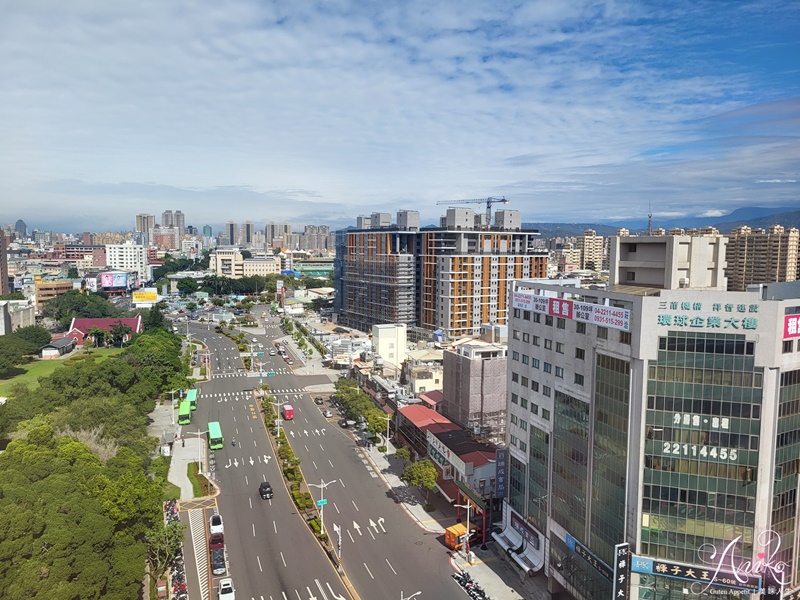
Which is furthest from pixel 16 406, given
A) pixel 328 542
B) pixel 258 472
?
pixel 328 542

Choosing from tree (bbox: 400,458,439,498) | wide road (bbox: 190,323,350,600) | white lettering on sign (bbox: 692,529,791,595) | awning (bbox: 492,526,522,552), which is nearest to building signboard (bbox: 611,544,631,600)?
white lettering on sign (bbox: 692,529,791,595)

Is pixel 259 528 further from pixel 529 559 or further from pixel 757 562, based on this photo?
pixel 757 562

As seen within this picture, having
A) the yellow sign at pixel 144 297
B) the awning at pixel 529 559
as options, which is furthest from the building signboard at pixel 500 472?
the yellow sign at pixel 144 297

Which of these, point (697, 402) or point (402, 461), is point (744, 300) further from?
point (402, 461)

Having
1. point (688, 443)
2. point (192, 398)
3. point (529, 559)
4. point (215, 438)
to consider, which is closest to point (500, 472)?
point (529, 559)

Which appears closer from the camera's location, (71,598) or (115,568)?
(71,598)

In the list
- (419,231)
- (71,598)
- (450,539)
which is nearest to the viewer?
(71,598)
